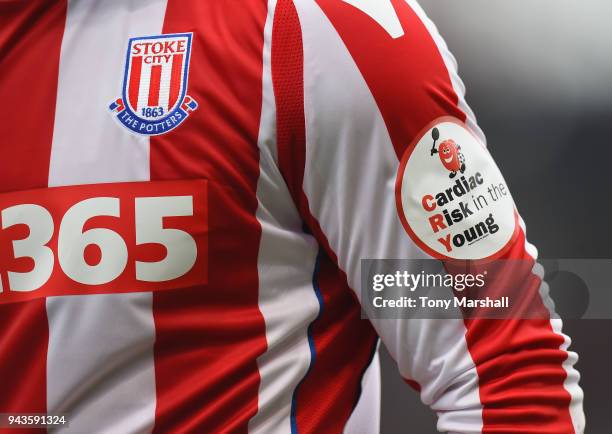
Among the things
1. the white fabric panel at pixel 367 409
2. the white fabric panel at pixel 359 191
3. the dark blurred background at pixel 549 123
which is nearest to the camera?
the white fabric panel at pixel 359 191

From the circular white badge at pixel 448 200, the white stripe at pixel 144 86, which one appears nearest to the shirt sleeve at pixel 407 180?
the circular white badge at pixel 448 200

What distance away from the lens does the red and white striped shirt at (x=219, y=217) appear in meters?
0.62

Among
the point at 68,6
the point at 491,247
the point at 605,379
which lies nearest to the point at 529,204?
the point at 605,379

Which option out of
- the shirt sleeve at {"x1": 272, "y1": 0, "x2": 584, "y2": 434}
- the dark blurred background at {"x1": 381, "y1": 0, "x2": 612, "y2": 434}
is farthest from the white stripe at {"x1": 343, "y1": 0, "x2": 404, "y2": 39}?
the dark blurred background at {"x1": 381, "y1": 0, "x2": 612, "y2": 434}

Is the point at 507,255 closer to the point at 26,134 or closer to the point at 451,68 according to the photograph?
the point at 451,68

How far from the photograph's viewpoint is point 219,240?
63cm

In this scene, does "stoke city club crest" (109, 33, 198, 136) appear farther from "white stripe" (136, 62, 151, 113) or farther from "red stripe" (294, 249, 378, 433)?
"red stripe" (294, 249, 378, 433)

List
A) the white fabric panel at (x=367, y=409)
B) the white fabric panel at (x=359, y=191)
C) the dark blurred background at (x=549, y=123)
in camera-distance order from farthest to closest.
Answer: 1. the dark blurred background at (x=549, y=123)
2. the white fabric panel at (x=367, y=409)
3. the white fabric panel at (x=359, y=191)

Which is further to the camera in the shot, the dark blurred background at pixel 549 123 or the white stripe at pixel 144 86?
the dark blurred background at pixel 549 123

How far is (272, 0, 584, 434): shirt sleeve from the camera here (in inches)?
24.1

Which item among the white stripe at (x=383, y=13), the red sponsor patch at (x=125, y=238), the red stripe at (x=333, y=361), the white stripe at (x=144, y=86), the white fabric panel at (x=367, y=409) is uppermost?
the white stripe at (x=383, y=13)

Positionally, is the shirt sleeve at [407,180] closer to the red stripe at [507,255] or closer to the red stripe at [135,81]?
the red stripe at [507,255]

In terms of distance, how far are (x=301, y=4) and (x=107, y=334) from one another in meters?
0.29

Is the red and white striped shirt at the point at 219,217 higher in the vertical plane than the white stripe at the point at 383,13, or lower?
lower
